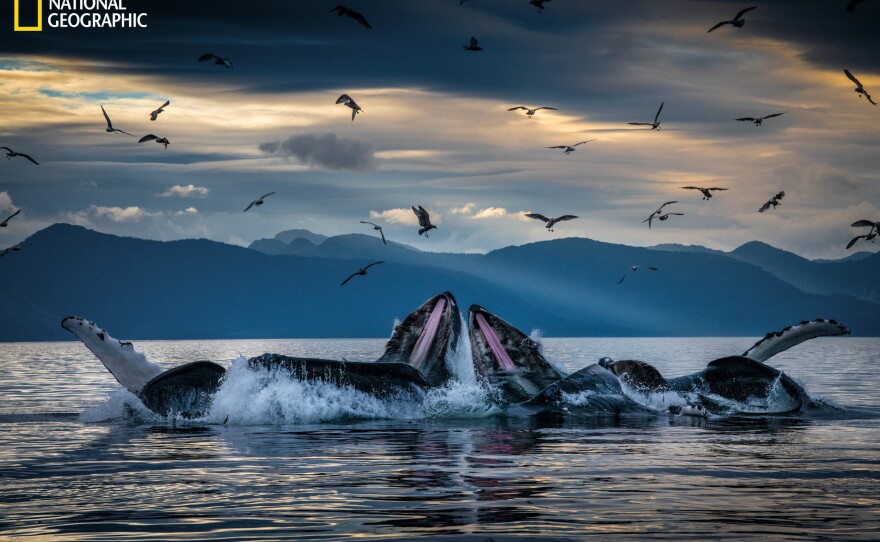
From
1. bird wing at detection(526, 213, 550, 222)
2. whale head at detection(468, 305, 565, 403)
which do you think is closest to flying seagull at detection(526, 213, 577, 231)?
bird wing at detection(526, 213, 550, 222)

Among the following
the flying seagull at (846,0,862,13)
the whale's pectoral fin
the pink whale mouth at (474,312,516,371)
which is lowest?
the whale's pectoral fin

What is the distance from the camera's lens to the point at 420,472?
1711 centimetres

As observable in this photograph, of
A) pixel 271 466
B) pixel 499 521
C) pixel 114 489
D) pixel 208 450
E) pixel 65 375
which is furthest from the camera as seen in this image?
pixel 65 375

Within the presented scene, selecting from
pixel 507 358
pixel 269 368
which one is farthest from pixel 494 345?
pixel 269 368

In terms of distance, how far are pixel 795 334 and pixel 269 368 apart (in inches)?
545

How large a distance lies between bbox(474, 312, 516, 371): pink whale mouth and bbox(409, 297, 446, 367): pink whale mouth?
105 cm

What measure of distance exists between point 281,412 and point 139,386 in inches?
156

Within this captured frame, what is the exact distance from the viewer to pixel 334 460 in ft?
61.9

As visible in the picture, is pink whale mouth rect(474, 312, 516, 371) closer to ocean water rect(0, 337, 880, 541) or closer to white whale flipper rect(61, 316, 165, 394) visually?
ocean water rect(0, 337, 880, 541)

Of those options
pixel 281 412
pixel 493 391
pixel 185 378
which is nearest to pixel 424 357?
pixel 493 391

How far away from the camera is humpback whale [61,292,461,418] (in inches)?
1030

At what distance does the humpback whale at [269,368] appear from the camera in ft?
85.9

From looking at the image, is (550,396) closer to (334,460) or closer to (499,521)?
(334,460)

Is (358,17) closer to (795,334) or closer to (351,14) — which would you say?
(351,14)
